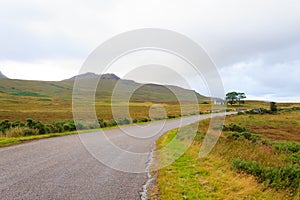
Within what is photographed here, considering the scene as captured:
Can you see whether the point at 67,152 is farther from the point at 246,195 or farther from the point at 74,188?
the point at 246,195

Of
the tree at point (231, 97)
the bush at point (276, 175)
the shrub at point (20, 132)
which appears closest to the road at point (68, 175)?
the bush at point (276, 175)

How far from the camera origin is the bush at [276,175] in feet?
22.7

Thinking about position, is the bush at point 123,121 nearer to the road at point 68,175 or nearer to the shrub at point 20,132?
the shrub at point 20,132

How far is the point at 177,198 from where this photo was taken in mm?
5961

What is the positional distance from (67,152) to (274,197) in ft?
30.8

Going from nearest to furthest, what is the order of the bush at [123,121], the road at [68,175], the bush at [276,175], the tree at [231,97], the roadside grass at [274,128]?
the road at [68,175] → the bush at [276,175] → the roadside grass at [274,128] → the bush at [123,121] → the tree at [231,97]

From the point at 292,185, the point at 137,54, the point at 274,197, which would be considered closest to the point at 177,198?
the point at 274,197

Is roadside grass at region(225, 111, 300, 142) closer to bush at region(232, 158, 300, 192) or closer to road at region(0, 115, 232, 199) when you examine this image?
bush at region(232, 158, 300, 192)

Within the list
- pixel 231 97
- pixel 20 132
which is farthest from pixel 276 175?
pixel 231 97

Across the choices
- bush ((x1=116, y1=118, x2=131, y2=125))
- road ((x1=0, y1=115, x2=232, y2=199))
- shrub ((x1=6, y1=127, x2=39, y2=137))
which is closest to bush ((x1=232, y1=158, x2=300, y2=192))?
road ((x1=0, y1=115, x2=232, y2=199))

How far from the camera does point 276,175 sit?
735cm

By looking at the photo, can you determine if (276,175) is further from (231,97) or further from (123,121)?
(231,97)

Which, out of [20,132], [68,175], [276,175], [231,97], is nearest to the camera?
[276,175]

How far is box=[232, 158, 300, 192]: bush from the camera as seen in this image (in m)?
6.92
